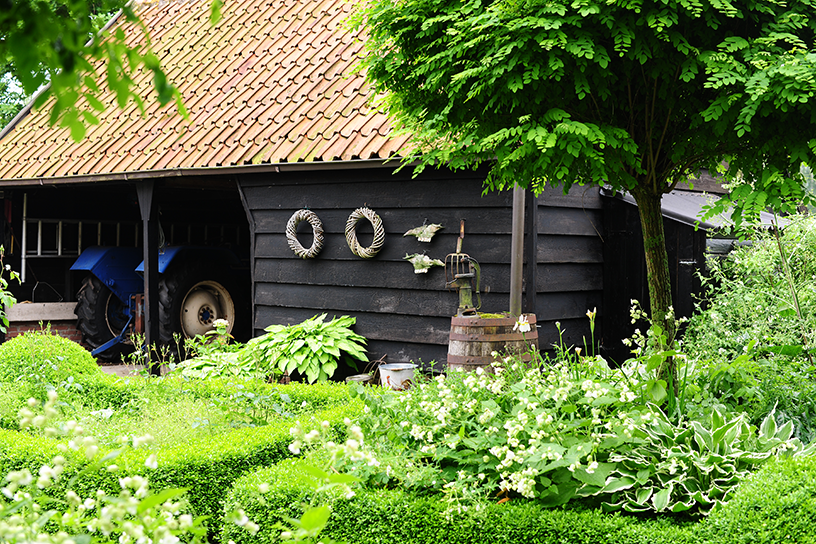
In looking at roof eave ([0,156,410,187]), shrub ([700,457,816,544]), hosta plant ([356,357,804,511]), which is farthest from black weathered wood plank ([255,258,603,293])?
shrub ([700,457,816,544])

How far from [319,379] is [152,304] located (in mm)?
3120

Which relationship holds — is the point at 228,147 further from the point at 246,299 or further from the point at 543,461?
the point at 543,461

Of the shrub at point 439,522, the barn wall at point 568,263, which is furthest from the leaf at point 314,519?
the barn wall at point 568,263

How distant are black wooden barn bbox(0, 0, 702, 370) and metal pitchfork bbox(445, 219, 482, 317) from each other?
10 centimetres

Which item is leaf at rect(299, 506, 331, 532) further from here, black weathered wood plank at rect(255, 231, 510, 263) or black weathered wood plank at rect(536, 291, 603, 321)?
black weathered wood plank at rect(536, 291, 603, 321)

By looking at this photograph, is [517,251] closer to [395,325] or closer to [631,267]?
[631,267]

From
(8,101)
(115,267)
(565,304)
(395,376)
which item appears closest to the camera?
(395,376)

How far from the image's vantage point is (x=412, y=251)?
7273 millimetres

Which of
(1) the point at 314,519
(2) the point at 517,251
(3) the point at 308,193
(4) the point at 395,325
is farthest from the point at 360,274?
(1) the point at 314,519

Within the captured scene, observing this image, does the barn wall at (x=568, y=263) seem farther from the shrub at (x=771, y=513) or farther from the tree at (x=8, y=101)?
the tree at (x=8, y=101)

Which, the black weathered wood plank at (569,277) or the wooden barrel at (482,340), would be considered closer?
the wooden barrel at (482,340)

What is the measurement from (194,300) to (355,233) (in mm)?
3744

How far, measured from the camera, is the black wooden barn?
7020mm

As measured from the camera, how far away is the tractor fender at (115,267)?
10727mm
